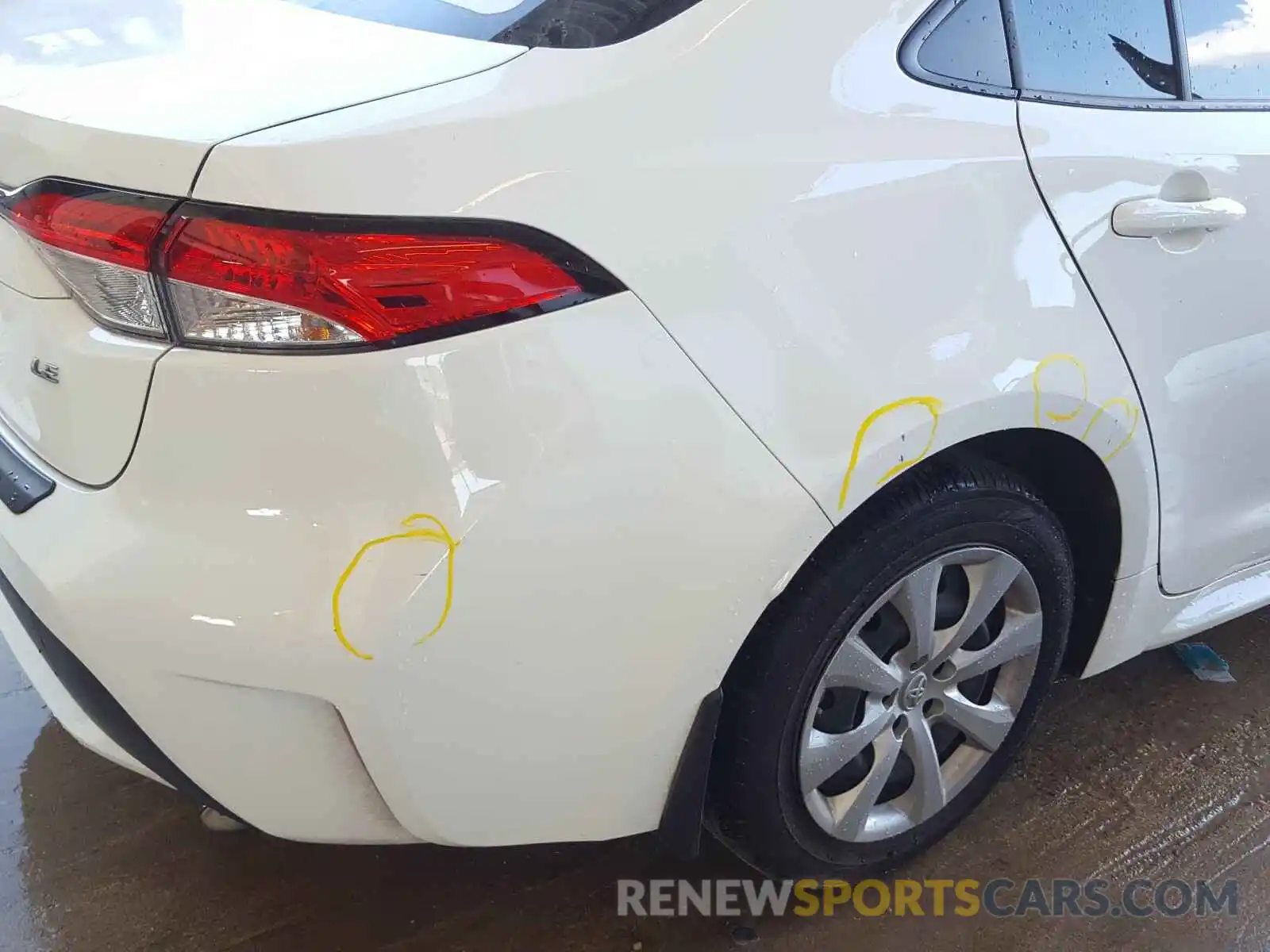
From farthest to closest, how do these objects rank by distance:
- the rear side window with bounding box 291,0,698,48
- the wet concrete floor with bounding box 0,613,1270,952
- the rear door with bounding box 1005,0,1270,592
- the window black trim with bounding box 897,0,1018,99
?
1. the wet concrete floor with bounding box 0,613,1270,952
2. the rear door with bounding box 1005,0,1270,592
3. the window black trim with bounding box 897,0,1018,99
4. the rear side window with bounding box 291,0,698,48

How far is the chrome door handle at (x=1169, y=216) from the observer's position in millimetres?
1524

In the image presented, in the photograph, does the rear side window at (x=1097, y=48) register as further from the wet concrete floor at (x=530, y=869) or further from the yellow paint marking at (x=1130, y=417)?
the wet concrete floor at (x=530, y=869)

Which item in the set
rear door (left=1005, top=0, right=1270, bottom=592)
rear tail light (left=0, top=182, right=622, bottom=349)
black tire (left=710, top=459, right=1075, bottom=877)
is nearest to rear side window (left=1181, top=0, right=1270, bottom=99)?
rear door (left=1005, top=0, right=1270, bottom=592)

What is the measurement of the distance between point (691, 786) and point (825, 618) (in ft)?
0.94

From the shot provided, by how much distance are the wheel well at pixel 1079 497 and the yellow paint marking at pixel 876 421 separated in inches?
5.4

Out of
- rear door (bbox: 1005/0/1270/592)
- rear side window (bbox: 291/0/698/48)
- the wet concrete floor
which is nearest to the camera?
rear side window (bbox: 291/0/698/48)

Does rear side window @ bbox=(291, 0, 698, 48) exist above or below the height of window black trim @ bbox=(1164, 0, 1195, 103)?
above

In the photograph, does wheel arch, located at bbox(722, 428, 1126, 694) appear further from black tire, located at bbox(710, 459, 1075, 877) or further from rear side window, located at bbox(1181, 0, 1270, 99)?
rear side window, located at bbox(1181, 0, 1270, 99)

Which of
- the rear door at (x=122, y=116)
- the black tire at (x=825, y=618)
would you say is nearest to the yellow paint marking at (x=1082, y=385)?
the black tire at (x=825, y=618)

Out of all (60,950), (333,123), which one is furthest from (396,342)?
(60,950)

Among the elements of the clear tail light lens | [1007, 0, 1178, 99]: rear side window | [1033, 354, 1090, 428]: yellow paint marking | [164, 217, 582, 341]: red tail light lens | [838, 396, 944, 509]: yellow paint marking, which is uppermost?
the clear tail light lens

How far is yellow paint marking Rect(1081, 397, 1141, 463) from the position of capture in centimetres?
155

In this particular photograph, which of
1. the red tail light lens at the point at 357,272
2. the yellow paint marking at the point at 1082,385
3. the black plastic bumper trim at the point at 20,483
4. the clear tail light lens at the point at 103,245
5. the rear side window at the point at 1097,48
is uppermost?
the clear tail light lens at the point at 103,245

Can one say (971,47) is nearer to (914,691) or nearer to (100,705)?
(914,691)
